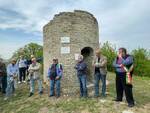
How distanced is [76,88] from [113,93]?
77.5 inches

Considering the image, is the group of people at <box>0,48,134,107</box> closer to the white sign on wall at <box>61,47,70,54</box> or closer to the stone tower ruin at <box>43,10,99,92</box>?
the stone tower ruin at <box>43,10,99,92</box>

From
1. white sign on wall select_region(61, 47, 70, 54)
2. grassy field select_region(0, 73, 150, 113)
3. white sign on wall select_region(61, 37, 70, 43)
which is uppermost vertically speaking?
white sign on wall select_region(61, 37, 70, 43)

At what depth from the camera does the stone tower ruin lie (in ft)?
40.8

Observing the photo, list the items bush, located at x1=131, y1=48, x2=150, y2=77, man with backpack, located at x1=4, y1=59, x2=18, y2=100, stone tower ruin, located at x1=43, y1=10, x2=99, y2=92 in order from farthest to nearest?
bush, located at x1=131, y1=48, x2=150, y2=77 → stone tower ruin, located at x1=43, y1=10, x2=99, y2=92 → man with backpack, located at x1=4, y1=59, x2=18, y2=100

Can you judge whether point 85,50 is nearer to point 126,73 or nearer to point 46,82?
point 46,82

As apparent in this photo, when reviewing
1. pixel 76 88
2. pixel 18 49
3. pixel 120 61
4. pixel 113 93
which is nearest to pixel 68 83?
pixel 76 88

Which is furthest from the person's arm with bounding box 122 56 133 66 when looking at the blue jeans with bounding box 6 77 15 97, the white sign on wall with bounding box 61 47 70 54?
the blue jeans with bounding box 6 77 15 97

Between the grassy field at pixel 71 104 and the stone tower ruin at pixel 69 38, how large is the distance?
67.4 inches

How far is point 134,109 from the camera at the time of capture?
29.5 ft

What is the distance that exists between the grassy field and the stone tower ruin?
1.71 meters

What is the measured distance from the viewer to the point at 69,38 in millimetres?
12523

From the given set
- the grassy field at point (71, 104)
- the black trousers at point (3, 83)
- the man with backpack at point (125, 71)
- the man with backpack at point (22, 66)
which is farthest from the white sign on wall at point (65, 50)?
the man with backpack at point (125, 71)

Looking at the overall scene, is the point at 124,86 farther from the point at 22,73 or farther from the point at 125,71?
the point at 22,73

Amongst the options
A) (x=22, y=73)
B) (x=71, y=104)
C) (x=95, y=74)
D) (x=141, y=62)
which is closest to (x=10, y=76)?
(x=22, y=73)
